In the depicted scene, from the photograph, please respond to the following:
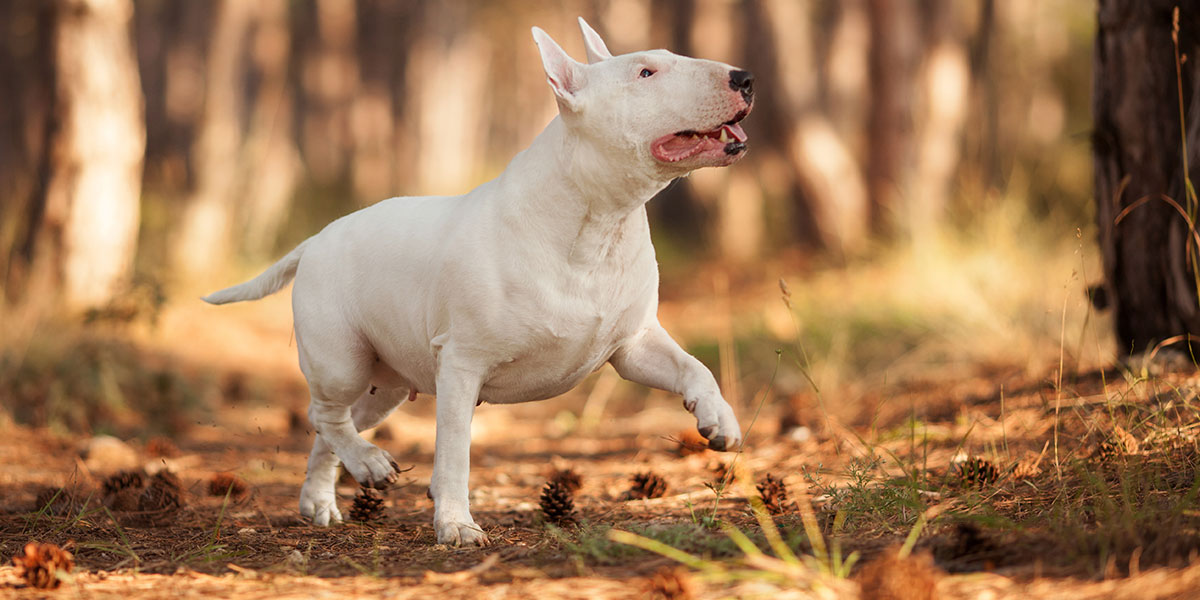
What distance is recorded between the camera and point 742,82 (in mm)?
3623

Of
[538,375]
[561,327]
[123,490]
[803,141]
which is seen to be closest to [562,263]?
[561,327]

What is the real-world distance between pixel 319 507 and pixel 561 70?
2035 millimetres

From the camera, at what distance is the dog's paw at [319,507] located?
4.44 meters

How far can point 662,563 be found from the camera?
308 centimetres

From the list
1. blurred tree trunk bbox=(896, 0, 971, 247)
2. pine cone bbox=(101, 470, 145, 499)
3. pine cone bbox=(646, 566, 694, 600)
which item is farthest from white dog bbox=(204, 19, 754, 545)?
blurred tree trunk bbox=(896, 0, 971, 247)

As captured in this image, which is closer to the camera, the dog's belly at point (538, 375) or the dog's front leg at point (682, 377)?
the dog's front leg at point (682, 377)

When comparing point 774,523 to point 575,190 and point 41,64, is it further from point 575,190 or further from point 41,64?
point 41,64

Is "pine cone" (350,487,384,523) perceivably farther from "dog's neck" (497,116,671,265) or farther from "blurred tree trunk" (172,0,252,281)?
"blurred tree trunk" (172,0,252,281)

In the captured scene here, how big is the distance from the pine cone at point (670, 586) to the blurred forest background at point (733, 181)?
2174mm

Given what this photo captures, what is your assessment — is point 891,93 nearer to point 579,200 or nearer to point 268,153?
point 579,200

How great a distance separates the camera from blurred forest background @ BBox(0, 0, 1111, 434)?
26.1 feet

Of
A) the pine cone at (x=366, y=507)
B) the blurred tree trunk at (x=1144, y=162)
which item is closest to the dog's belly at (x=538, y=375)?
the pine cone at (x=366, y=507)

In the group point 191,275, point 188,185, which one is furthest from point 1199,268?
point 188,185

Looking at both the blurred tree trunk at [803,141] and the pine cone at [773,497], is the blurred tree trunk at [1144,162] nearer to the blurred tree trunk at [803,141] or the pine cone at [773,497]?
the pine cone at [773,497]
